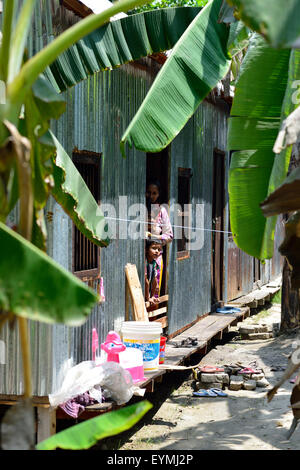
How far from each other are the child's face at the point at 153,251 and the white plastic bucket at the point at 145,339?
1.60 meters

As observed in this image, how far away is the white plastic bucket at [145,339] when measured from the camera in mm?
7090

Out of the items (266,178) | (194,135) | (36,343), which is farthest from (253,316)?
(266,178)

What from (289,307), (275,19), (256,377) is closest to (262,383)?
(256,377)

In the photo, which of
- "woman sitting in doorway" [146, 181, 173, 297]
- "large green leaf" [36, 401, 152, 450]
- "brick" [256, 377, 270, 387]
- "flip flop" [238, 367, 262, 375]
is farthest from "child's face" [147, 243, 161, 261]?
"large green leaf" [36, 401, 152, 450]

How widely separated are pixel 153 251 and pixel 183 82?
3.98 m

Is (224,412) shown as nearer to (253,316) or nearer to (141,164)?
(141,164)

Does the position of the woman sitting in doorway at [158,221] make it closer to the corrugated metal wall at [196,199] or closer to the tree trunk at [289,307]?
the corrugated metal wall at [196,199]

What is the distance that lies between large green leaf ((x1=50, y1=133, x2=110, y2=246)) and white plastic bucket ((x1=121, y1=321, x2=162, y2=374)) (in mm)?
2760

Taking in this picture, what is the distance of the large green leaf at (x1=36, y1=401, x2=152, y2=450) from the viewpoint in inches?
89.9

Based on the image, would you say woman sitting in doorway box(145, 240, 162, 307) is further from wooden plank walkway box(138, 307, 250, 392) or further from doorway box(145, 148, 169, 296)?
wooden plank walkway box(138, 307, 250, 392)

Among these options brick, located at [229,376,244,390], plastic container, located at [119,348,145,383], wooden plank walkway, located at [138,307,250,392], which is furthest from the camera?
brick, located at [229,376,244,390]

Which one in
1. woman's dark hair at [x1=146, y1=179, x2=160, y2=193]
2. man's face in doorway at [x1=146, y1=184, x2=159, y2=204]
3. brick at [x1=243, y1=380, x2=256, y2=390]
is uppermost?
woman's dark hair at [x1=146, y1=179, x2=160, y2=193]

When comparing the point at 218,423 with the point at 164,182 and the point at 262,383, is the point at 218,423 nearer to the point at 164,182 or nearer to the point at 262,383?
the point at 262,383

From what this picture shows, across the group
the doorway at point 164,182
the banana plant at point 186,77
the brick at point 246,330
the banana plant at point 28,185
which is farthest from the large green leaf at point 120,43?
the brick at point 246,330
